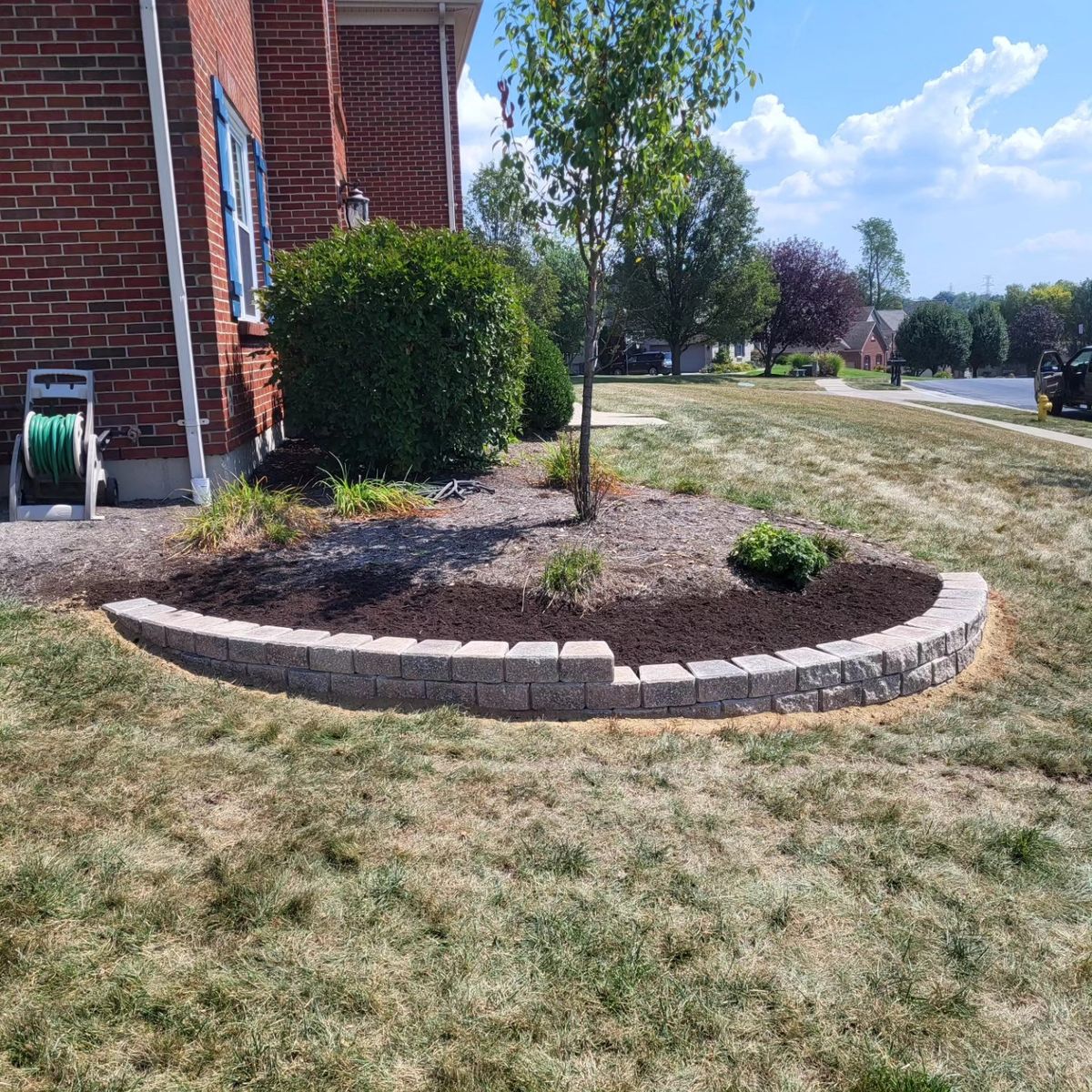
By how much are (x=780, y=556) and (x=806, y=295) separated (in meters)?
42.0

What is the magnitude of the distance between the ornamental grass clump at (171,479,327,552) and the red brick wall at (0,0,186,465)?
1.11m

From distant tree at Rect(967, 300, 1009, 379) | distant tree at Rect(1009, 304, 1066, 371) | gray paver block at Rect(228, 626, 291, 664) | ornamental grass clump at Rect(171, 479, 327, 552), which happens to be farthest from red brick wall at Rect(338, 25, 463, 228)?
distant tree at Rect(1009, 304, 1066, 371)

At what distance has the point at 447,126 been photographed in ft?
40.7

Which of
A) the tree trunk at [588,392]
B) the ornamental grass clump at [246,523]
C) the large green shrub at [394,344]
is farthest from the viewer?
the large green shrub at [394,344]

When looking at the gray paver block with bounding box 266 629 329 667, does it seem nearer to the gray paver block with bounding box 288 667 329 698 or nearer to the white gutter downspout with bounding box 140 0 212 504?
the gray paver block with bounding box 288 667 329 698

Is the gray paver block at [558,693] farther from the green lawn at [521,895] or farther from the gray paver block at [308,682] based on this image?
the gray paver block at [308,682]

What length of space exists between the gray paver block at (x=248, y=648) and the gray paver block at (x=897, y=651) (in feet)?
8.58

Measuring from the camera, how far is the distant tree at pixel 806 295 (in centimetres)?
4337

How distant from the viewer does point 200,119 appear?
6.05 metres

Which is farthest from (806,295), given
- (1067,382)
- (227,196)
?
(227,196)

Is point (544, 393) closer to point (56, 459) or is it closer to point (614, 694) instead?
point (56, 459)

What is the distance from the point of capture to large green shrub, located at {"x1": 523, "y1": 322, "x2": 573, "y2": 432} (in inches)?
397

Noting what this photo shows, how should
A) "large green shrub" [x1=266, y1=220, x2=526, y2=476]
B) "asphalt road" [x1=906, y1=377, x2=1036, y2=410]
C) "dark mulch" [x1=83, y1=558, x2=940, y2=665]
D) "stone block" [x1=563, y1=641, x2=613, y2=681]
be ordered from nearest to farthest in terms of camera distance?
"stone block" [x1=563, y1=641, x2=613, y2=681] < "dark mulch" [x1=83, y1=558, x2=940, y2=665] < "large green shrub" [x1=266, y1=220, x2=526, y2=476] < "asphalt road" [x1=906, y1=377, x2=1036, y2=410]

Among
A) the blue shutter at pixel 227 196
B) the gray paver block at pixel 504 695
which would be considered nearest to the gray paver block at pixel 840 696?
the gray paver block at pixel 504 695
